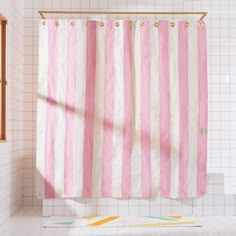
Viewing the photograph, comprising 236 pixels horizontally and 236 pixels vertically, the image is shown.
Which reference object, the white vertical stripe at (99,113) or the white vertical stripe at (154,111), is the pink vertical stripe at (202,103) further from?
the white vertical stripe at (99,113)

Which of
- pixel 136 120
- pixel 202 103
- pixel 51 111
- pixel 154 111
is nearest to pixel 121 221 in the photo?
pixel 136 120

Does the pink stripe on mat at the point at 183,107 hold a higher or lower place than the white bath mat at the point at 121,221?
higher

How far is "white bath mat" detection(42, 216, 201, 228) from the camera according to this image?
12.3 ft

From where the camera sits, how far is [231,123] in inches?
180

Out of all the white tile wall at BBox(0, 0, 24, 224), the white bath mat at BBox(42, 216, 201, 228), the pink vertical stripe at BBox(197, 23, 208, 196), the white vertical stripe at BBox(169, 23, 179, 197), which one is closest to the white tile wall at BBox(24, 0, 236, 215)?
the white tile wall at BBox(0, 0, 24, 224)

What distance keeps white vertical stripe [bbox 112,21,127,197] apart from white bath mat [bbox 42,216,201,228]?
0.77 ft

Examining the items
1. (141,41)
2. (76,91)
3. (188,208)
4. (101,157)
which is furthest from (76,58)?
(188,208)

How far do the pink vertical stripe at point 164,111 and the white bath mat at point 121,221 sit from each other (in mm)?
245

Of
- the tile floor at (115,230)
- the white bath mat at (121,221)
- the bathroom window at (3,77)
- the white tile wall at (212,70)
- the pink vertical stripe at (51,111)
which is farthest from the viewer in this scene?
the white tile wall at (212,70)

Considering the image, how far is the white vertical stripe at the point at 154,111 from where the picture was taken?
4020mm

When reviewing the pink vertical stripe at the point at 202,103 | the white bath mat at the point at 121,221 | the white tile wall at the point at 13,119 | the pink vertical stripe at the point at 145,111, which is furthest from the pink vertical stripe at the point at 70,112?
the pink vertical stripe at the point at 202,103

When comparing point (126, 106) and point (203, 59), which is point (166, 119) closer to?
point (126, 106)

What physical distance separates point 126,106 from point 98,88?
0.95 feet

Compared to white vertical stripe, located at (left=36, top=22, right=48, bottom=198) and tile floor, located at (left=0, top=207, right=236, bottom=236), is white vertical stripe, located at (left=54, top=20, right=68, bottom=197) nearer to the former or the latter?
white vertical stripe, located at (left=36, top=22, right=48, bottom=198)
